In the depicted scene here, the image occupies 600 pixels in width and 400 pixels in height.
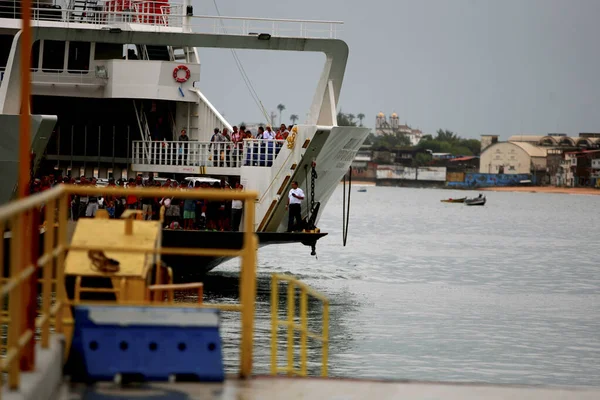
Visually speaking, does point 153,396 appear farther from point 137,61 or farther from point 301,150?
point 137,61

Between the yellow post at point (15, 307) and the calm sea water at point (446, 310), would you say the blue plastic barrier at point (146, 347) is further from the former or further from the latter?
the calm sea water at point (446, 310)

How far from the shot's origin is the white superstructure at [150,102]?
25531 millimetres

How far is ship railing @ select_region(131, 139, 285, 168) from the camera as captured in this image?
1013 inches

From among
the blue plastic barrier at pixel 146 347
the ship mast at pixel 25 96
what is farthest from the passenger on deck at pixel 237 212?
the ship mast at pixel 25 96

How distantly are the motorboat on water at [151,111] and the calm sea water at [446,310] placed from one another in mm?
3052

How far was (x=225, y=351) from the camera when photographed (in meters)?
18.4

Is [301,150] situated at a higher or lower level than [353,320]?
higher

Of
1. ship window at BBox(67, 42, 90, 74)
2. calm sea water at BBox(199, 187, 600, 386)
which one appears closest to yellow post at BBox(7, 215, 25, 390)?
calm sea water at BBox(199, 187, 600, 386)

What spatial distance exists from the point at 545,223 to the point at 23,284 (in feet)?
329

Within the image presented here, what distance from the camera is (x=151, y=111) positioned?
2891 centimetres

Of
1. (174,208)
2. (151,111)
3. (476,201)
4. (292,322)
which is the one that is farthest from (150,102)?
(476,201)

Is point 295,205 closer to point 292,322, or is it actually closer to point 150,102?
point 150,102

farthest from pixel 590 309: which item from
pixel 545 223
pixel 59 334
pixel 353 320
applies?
pixel 545 223

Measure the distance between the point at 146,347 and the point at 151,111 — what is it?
2176 centimetres
